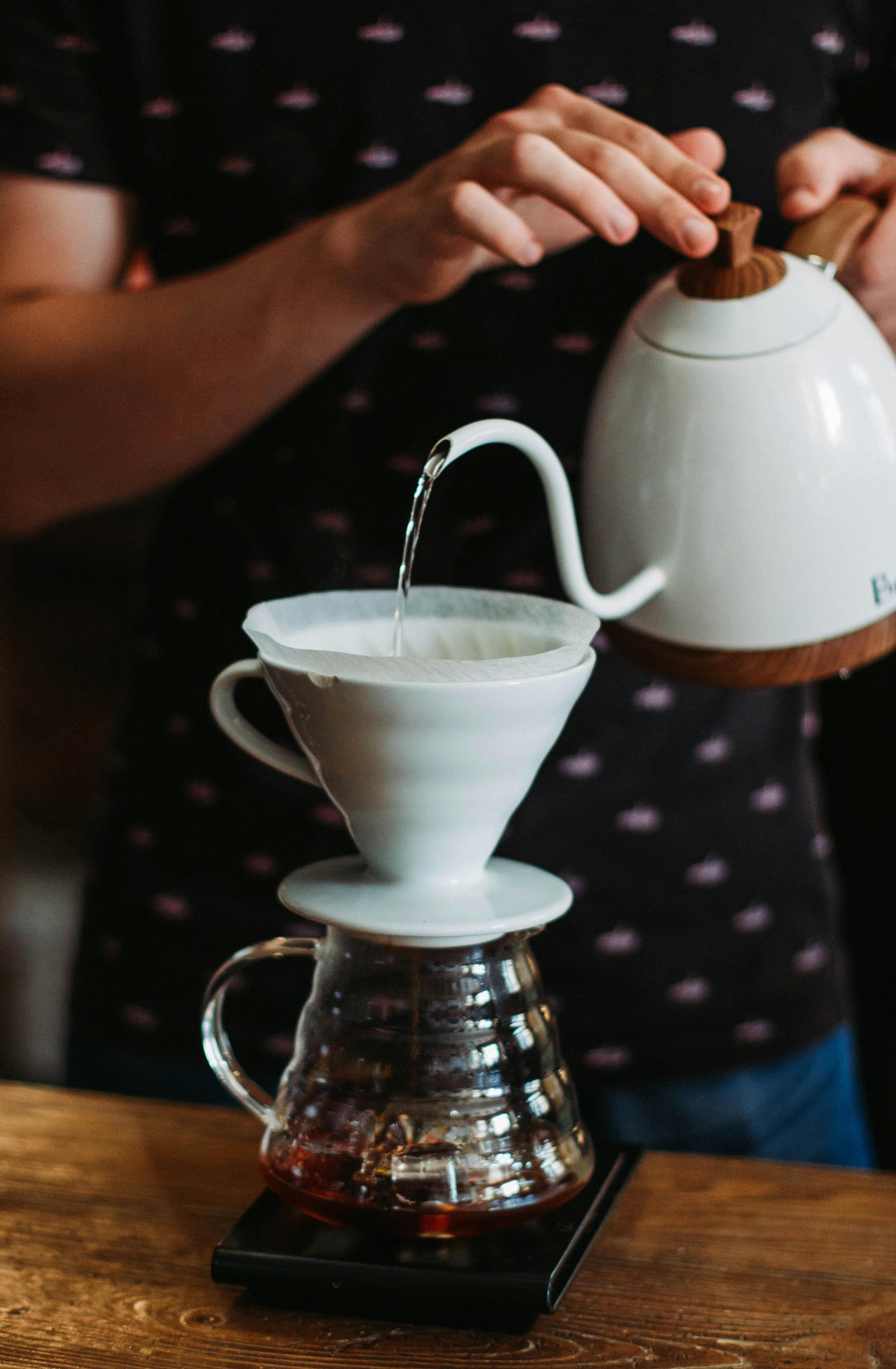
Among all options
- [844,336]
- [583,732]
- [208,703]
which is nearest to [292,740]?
[208,703]

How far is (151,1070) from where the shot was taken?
2.91 ft

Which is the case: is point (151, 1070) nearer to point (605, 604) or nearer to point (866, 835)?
point (605, 604)

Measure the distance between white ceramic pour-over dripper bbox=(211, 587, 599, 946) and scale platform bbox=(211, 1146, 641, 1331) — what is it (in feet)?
0.40

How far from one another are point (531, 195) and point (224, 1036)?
16.3 inches

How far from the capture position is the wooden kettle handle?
0.61 metres

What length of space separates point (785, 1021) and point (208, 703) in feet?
1.46

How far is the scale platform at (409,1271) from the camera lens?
19.4 inches

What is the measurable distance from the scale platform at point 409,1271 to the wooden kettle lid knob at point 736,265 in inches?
15.6

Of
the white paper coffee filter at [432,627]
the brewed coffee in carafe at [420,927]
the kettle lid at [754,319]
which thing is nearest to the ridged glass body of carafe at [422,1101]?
the brewed coffee in carafe at [420,927]

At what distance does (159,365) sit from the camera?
0.76 metres

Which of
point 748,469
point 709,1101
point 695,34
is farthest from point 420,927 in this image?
point 695,34

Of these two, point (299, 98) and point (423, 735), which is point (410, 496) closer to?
point (299, 98)

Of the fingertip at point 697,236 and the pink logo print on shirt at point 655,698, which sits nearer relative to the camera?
the fingertip at point 697,236

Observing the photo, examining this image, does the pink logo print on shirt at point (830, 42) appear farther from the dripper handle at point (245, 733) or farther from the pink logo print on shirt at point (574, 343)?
the dripper handle at point (245, 733)
